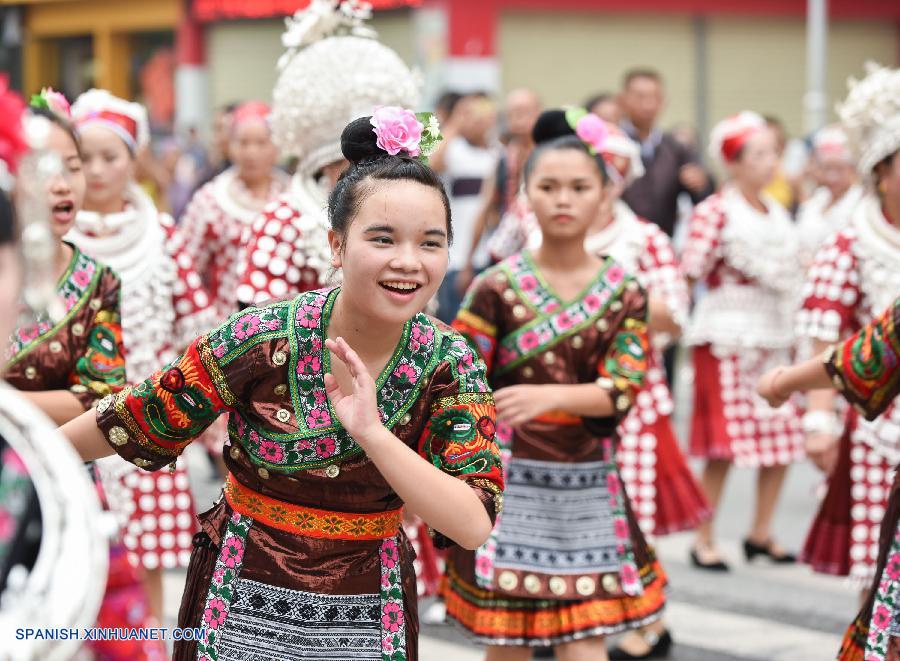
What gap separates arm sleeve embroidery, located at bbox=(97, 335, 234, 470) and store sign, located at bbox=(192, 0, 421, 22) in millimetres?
18405

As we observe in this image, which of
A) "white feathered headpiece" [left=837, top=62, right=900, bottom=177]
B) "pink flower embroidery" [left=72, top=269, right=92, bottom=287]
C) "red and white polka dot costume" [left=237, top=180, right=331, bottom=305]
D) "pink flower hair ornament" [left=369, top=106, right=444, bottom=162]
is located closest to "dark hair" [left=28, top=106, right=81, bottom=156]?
"pink flower embroidery" [left=72, top=269, right=92, bottom=287]

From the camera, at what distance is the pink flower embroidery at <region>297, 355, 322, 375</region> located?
116 inches

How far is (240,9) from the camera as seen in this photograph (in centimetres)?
2245

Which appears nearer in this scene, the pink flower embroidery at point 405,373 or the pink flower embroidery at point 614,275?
the pink flower embroidery at point 405,373

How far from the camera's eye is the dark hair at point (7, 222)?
1868 mm

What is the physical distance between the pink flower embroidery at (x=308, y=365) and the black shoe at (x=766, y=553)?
4324 millimetres

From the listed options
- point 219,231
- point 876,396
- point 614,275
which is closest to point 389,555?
point 876,396

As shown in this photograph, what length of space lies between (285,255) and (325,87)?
64cm

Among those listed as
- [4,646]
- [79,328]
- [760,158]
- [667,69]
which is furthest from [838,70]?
[4,646]

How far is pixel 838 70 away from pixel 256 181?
15668mm

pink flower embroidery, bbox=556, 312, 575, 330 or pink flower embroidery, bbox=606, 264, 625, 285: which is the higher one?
pink flower embroidery, bbox=606, 264, 625, 285

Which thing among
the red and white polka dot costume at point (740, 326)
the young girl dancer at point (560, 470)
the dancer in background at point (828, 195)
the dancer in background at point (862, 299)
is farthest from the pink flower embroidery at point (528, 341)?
the dancer in background at point (828, 195)

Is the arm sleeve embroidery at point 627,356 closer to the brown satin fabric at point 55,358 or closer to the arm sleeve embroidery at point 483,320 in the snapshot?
the arm sleeve embroidery at point 483,320

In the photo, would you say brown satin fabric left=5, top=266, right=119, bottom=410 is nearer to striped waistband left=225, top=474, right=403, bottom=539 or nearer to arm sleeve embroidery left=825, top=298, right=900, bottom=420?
striped waistband left=225, top=474, right=403, bottom=539
